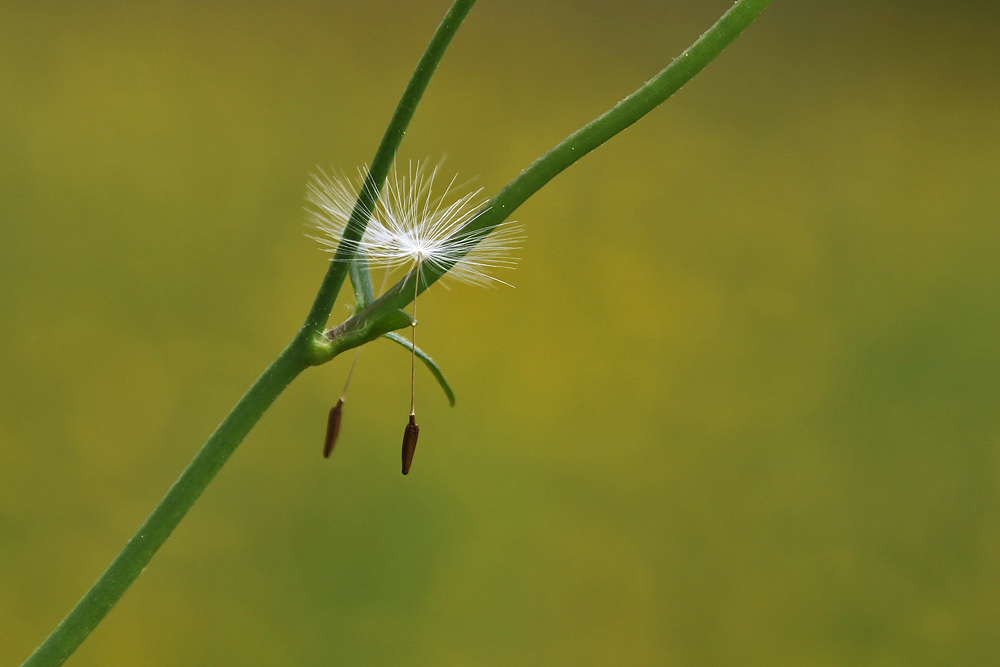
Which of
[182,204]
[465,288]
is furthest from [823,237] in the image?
[182,204]

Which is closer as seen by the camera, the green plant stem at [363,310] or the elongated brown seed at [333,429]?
the green plant stem at [363,310]

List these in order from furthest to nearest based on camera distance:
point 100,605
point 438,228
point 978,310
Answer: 1. point 978,310
2. point 438,228
3. point 100,605

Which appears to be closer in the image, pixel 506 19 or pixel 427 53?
pixel 427 53

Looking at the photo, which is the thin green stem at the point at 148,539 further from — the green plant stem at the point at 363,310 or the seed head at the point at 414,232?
the seed head at the point at 414,232

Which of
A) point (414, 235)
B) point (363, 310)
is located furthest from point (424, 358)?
point (414, 235)

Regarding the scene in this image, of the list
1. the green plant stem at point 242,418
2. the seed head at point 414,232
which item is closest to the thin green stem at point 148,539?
the green plant stem at point 242,418

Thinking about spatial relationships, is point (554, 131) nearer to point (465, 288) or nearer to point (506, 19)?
point (506, 19)
